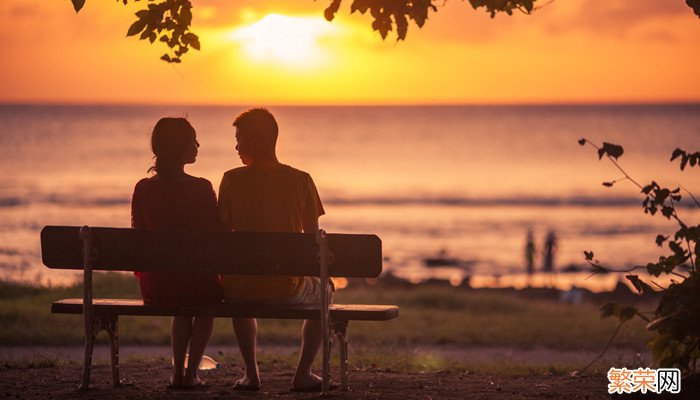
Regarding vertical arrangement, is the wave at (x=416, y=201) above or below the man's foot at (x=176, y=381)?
above

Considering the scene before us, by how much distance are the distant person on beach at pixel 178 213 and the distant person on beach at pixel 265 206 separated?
12cm

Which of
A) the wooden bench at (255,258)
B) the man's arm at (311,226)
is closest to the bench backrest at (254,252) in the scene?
the wooden bench at (255,258)

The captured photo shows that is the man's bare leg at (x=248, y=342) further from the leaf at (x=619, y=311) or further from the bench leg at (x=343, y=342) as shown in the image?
the leaf at (x=619, y=311)

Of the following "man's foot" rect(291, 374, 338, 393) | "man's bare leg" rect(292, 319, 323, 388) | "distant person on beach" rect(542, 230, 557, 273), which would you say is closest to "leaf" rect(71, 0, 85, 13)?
"man's bare leg" rect(292, 319, 323, 388)

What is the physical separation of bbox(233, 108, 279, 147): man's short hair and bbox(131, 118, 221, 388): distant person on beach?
0.99 feet

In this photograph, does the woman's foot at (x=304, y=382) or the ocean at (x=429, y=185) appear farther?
the ocean at (x=429, y=185)

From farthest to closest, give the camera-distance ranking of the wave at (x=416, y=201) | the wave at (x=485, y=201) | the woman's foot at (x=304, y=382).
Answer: the wave at (x=485, y=201) < the wave at (x=416, y=201) < the woman's foot at (x=304, y=382)

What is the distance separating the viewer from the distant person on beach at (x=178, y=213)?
7.30 meters

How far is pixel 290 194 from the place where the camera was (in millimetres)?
7352

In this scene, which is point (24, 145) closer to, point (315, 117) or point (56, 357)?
point (315, 117)

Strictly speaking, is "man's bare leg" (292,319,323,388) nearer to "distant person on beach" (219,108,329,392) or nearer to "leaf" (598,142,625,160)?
"distant person on beach" (219,108,329,392)

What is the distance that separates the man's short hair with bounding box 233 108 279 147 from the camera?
24.0 feet

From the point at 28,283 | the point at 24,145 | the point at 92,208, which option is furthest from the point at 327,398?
the point at 24,145

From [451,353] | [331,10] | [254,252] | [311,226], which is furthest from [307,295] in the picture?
[451,353]
